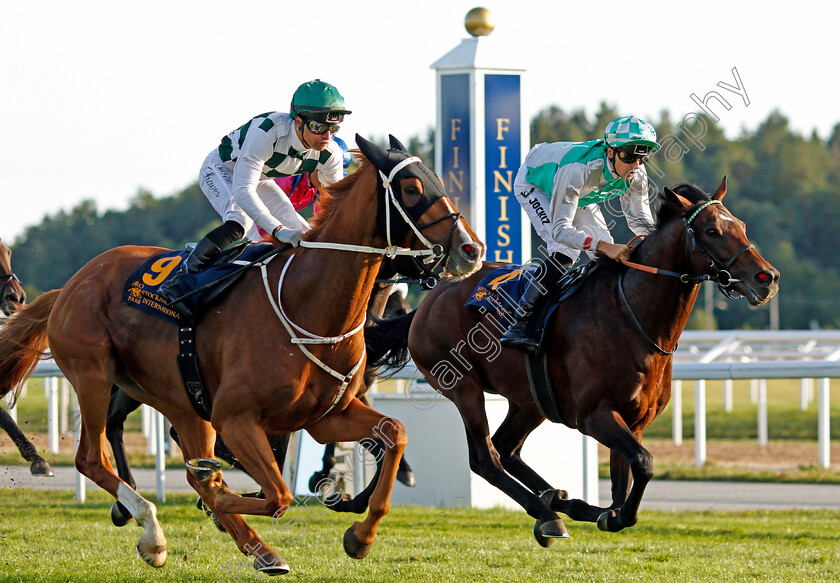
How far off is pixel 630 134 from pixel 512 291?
1.04m

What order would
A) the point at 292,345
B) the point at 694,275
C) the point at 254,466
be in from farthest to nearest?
1. the point at 694,275
2. the point at 292,345
3. the point at 254,466

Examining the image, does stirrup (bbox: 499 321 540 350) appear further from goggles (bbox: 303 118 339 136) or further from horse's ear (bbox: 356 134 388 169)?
horse's ear (bbox: 356 134 388 169)

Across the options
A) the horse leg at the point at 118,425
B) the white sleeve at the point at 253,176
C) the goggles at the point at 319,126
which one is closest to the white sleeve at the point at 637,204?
the goggles at the point at 319,126

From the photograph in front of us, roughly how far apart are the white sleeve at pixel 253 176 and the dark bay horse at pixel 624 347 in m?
1.60

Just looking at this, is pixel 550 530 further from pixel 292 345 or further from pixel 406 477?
pixel 406 477

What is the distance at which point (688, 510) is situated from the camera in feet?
27.0

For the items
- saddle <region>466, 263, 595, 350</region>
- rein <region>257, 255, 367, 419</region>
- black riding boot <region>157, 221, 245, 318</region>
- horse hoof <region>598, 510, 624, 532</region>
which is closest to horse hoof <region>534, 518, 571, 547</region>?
horse hoof <region>598, 510, 624, 532</region>

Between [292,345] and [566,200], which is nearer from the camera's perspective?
[292,345]

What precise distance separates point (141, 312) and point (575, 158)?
7.39 feet

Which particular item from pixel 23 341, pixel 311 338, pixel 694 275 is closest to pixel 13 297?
pixel 23 341

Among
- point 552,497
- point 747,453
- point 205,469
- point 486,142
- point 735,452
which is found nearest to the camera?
point 205,469

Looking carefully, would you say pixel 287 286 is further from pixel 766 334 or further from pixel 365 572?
pixel 766 334

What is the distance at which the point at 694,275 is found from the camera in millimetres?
5172

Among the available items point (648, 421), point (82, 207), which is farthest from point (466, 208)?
point (82, 207)
